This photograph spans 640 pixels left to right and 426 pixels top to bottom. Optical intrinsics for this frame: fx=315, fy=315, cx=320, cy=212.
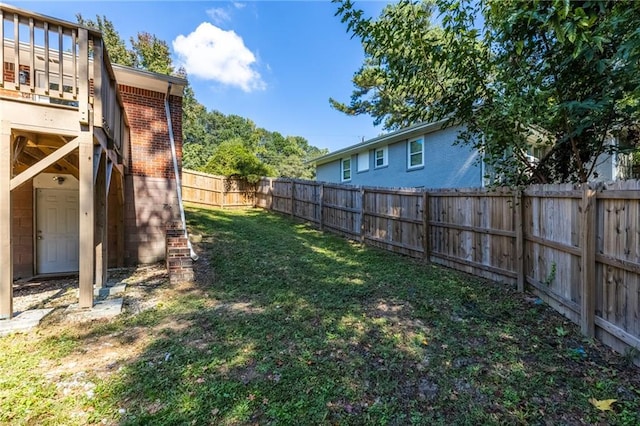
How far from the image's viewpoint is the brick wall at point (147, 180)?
7.30m

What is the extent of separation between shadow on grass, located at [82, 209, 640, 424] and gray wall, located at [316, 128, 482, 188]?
6.00 meters

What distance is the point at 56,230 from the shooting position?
6.99 meters

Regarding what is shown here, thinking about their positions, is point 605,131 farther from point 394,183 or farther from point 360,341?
point 394,183

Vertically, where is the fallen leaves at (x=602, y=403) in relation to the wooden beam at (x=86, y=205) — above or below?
below

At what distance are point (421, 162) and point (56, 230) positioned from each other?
11.3 meters

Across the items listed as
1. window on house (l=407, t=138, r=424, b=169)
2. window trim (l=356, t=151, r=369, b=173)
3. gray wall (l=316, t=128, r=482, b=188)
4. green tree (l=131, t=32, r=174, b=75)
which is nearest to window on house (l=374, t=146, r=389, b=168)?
gray wall (l=316, t=128, r=482, b=188)

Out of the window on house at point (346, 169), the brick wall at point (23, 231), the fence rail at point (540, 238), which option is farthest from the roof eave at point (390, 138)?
the brick wall at point (23, 231)

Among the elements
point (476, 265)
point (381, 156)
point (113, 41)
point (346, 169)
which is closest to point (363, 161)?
point (381, 156)

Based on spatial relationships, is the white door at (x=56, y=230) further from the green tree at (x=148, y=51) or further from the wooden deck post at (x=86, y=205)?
the green tree at (x=148, y=51)

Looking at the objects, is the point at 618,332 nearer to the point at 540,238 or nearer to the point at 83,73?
the point at 540,238

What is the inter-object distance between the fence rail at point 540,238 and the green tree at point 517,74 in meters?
0.82

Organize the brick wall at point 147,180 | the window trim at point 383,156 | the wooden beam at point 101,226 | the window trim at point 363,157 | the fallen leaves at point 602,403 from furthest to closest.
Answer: the window trim at point 363,157
the window trim at point 383,156
the brick wall at point 147,180
the wooden beam at point 101,226
the fallen leaves at point 602,403

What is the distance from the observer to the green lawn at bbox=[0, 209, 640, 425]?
236cm

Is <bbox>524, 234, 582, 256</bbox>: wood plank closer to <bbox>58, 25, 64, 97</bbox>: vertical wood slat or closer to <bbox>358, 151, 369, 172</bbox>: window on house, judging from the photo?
<bbox>58, 25, 64, 97</bbox>: vertical wood slat
